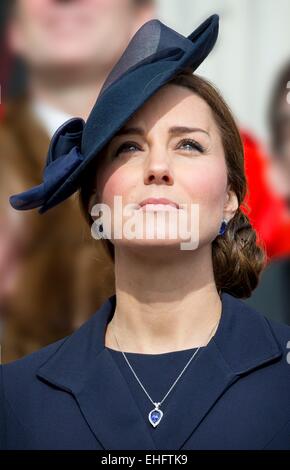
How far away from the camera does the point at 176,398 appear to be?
1951 millimetres

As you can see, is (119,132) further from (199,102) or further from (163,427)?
(163,427)

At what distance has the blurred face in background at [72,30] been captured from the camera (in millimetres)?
3324

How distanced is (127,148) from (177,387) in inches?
19.8

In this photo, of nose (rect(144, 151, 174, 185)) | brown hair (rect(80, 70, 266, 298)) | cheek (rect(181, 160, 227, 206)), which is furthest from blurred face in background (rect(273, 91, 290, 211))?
nose (rect(144, 151, 174, 185))

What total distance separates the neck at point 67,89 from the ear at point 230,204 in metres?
1.28

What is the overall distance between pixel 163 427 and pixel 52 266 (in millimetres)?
1499

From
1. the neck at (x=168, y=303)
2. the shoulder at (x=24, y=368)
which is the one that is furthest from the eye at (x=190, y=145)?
the shoulder at (x=24, y=368)

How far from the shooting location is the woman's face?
6.43ft

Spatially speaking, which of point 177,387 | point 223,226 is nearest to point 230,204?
point 223,226

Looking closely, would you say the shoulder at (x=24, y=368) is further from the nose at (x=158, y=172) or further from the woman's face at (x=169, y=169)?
the nose at (x=158, y=172)

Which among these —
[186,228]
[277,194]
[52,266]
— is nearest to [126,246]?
[186,228]

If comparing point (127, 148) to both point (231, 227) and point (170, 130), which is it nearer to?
point (170, 130)

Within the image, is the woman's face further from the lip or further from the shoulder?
the shoulder

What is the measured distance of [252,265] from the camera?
2.25 metres
